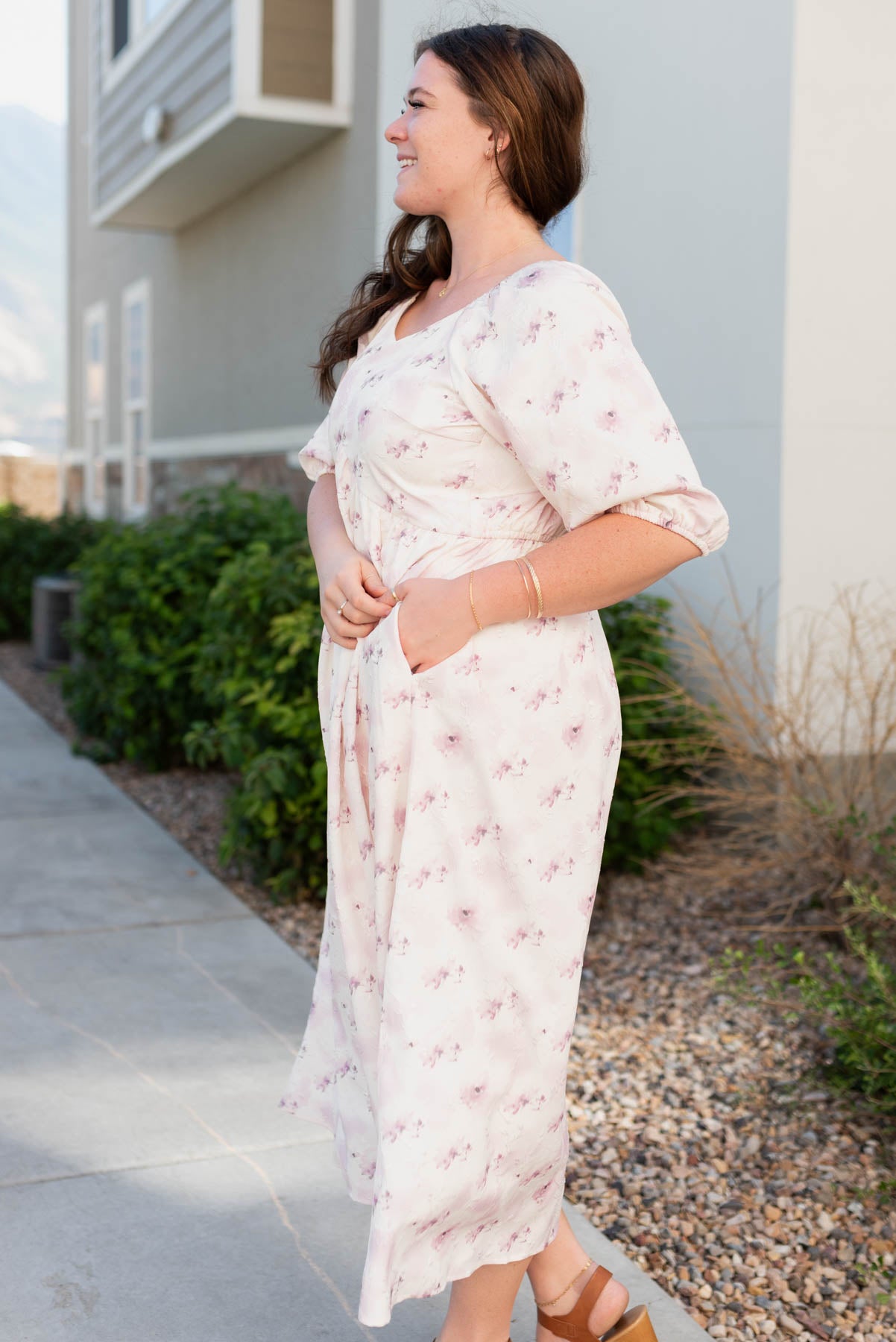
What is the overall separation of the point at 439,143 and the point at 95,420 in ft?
40.1

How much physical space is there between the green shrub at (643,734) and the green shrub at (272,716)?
0.95 metres

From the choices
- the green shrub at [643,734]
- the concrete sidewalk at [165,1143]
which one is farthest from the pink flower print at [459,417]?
the green shrub at [643,734]

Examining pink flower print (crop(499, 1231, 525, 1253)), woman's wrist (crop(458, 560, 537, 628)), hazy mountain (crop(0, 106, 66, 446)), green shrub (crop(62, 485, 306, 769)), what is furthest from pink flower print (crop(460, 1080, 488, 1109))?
hazy mountain (crop(0, 106, 66, 446))

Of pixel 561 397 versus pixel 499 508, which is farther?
pixel 499 508

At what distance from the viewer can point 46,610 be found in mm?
9367

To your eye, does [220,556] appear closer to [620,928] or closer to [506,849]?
[620,928]

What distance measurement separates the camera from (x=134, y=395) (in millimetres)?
11930

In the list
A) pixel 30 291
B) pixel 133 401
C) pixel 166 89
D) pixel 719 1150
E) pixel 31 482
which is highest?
pixel 30 291

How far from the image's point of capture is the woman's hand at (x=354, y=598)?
1800 millimetres

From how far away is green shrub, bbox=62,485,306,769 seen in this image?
587cm

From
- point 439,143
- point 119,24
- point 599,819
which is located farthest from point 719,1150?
point 119,24

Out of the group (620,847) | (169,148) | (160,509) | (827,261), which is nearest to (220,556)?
(620,847)

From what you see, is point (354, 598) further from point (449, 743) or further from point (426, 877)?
point (426, 877)

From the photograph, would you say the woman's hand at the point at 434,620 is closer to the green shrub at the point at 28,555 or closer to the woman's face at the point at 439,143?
the woman's face at the point at 439,143
